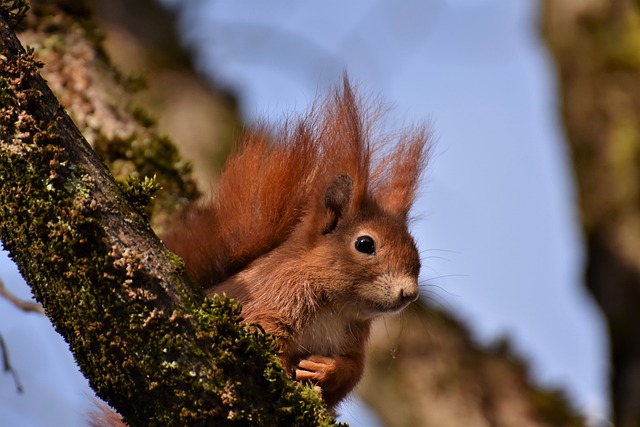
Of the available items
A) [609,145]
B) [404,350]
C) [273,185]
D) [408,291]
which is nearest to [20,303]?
[273,185]

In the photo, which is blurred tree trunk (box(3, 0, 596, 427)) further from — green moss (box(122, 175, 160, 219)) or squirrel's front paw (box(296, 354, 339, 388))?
green moss (box(122, 175, 160, 219))

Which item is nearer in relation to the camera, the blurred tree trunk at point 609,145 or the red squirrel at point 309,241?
the red squirrel at point 309,241

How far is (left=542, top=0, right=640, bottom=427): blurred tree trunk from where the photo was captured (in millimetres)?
5734

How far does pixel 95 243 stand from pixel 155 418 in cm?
44

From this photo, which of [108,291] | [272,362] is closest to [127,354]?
[108,291]

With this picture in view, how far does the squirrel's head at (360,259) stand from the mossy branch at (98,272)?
0.93 metres

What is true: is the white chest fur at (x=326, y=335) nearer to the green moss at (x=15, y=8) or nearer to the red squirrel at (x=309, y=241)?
A: the red squirrel at (x=309, y=241)

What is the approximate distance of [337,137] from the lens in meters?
2.89

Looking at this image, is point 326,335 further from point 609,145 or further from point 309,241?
point 609,145

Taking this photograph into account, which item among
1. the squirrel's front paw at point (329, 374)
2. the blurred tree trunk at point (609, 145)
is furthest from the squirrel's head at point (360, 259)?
the blurred tree trunk at point (609, 145)

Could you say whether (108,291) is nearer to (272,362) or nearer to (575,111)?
(272,362)

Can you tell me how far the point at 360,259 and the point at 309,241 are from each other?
193 mm

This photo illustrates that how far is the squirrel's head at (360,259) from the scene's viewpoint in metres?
2.91

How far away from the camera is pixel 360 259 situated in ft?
9.71
